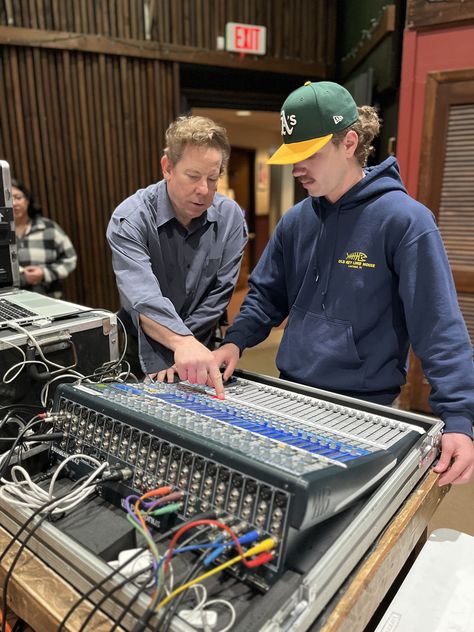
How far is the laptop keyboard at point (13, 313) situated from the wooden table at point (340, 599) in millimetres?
608

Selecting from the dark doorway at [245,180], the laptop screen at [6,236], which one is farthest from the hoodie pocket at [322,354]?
the dark doorway at [245,180]

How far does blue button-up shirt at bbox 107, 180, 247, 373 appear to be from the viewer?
155 cm

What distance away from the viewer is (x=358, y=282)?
4.39 ft

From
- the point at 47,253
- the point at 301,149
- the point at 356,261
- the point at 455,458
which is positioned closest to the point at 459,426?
the point at 455,458

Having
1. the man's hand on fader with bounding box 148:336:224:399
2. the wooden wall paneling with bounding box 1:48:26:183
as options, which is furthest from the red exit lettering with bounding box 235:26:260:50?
the man's hand on fader with bounding box 148:336:224:399

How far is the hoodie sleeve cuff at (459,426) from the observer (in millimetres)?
1108

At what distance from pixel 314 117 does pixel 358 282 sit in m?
0.46

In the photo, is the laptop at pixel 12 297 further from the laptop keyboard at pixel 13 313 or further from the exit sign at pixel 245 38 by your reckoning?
the exit sign at pixel 245 38

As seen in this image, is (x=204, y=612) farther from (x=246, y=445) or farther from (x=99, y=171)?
(x=99, y=171)

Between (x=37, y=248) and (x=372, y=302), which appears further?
(x=37, y=248)

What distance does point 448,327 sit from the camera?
46.4 inches

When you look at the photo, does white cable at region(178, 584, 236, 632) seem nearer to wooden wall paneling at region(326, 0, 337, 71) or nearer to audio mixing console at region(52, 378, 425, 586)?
audio mixing console at region(52, 378, 425, 586)

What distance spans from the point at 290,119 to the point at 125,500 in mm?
1013

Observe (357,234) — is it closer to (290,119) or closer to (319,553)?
(290,119)
